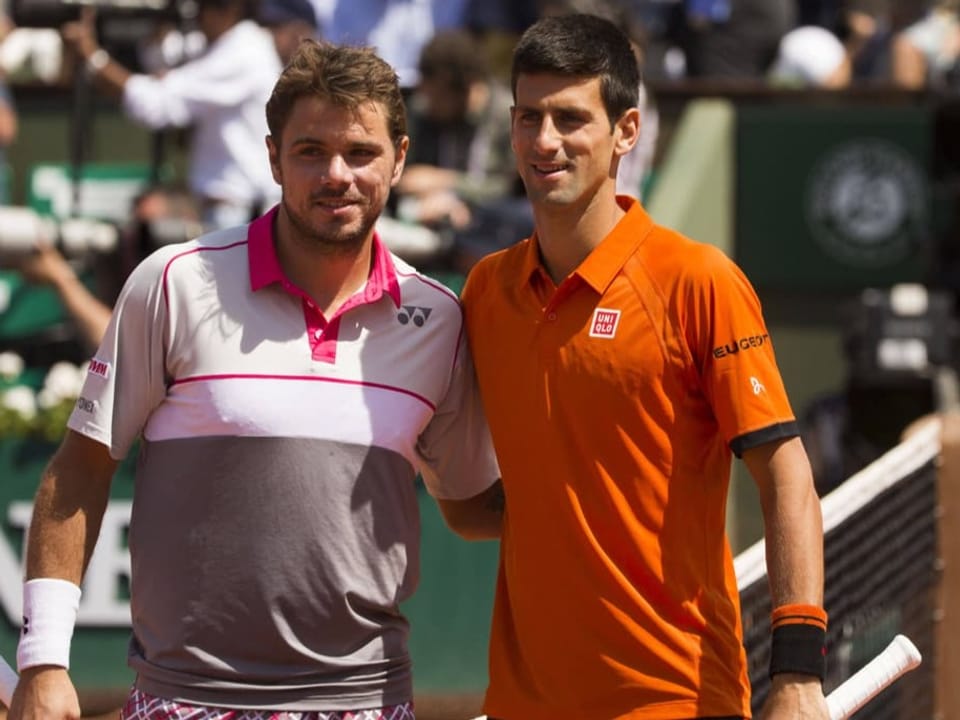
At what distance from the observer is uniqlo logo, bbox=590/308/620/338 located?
400 centimetres

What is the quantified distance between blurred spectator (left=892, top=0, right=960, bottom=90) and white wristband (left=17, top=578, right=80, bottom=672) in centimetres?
841

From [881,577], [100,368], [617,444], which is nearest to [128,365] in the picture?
[100,368]

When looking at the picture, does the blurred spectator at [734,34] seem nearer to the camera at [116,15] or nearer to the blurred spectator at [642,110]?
the blurred spectator at [642,110]

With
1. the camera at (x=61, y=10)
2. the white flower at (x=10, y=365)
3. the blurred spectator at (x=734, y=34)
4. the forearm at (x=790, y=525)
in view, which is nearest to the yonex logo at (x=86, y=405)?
the forearm at (x=790, y=525)

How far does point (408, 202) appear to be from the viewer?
10.1 m

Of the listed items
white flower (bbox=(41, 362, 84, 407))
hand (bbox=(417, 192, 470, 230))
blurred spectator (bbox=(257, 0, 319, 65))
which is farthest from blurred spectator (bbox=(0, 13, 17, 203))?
hand (bbox=(417, 192, 470, 230))

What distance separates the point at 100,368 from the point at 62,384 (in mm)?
5685

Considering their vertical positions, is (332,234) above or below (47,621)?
above

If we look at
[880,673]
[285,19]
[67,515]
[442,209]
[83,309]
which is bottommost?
[83,309]

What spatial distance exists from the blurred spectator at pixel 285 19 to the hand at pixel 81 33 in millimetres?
1006

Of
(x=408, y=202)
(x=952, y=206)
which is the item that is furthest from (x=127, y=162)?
(x=952, y=206)

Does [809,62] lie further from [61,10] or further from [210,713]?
[210,713]

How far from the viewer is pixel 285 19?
11.1 metres

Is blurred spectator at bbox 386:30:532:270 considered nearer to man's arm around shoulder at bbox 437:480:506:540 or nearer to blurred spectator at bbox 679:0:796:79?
blurred spectator at bbox 679:0:796:79
